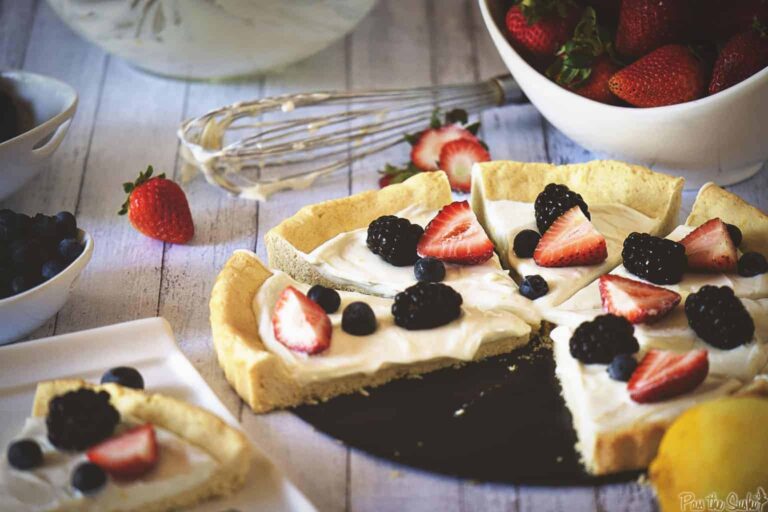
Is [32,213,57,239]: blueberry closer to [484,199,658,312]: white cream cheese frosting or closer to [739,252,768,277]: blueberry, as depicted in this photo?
[484,199,658,312]: white cream cheese frosting

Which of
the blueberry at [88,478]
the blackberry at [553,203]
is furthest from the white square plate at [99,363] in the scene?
the blackberry at [553,203]

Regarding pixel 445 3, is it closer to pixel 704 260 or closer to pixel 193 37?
pixel 193 37

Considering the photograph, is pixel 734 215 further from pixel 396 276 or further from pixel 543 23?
pixel 396 276

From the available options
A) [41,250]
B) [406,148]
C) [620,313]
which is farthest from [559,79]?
[41,250]

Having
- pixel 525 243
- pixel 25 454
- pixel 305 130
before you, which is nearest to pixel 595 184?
pixel 525 243

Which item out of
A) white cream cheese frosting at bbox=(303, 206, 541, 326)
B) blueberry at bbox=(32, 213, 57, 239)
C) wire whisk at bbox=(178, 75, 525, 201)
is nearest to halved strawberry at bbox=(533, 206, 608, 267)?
white cream cheese frosting at bbox=(303, 206, 541, 326)

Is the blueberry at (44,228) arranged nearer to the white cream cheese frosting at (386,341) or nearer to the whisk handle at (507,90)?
the white cream cheese frosting at (386,341)
